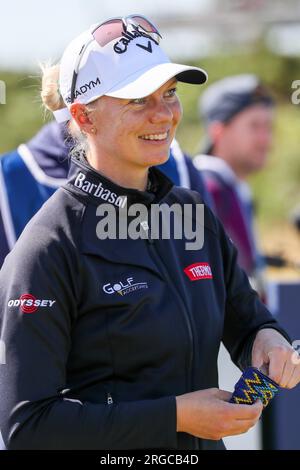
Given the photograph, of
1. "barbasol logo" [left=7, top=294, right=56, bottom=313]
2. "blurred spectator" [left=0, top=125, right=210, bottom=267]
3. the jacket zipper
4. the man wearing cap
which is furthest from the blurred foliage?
"barbasol logo" [left=7, top=294, right=56, bottom=313]

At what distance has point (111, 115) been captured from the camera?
247 centimetres

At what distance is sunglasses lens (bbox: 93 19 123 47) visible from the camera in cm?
250

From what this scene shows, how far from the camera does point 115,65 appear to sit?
248 centimetres


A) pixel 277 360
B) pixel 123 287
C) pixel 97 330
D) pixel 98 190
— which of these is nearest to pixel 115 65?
pixel 98 190

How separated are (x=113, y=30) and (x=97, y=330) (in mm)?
817

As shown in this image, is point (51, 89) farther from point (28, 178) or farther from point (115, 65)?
point (28, 178)

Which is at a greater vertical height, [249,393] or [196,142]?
[196,142]

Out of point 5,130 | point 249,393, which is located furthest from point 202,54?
point 249,393

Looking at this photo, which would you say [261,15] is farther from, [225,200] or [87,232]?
[87,232]

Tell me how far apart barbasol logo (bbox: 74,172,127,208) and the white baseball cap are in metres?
0.23

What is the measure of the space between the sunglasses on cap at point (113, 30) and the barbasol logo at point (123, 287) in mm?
544

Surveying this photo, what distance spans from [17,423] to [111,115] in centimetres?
84

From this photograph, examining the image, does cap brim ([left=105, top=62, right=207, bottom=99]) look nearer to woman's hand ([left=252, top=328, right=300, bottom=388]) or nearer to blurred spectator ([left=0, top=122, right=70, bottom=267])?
woman's hand ([left=252, top=328, right=300, bottom=388])

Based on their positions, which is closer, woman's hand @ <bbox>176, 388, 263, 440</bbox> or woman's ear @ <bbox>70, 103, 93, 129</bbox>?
woman's hand @ <bbox>176, 388, 263, 440</bbox>
